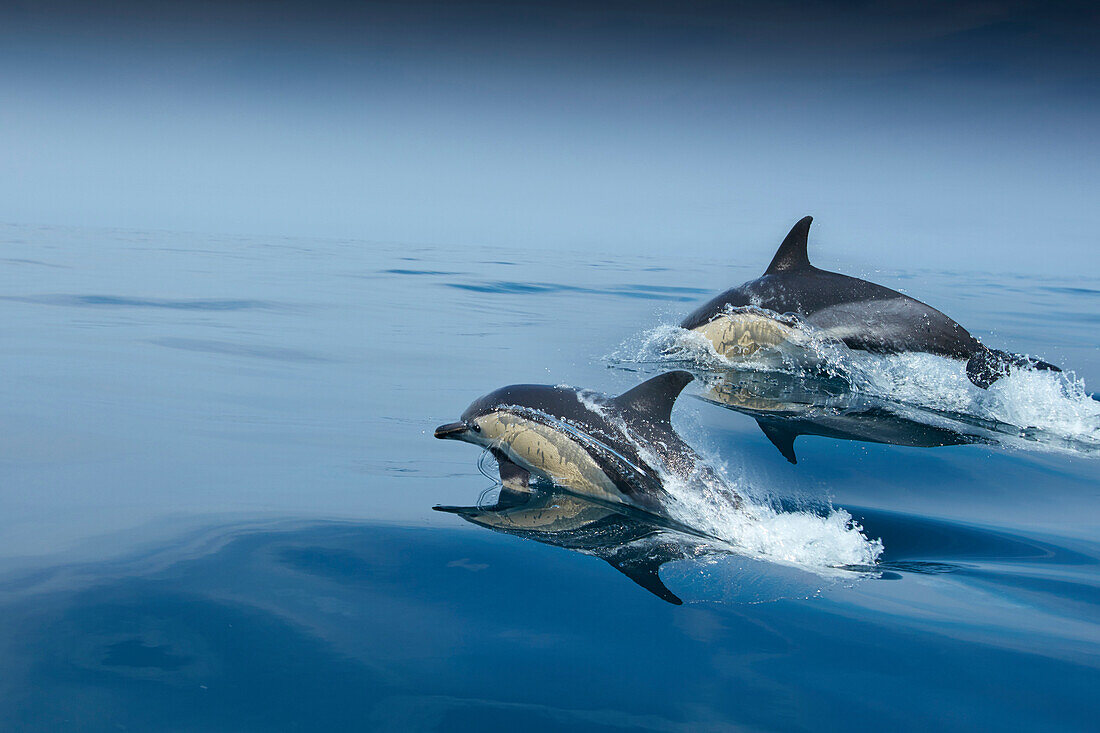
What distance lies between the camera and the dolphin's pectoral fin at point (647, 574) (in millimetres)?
3699

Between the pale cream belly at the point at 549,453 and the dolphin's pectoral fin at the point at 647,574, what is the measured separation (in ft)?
3.65

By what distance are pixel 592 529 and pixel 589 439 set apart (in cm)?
92

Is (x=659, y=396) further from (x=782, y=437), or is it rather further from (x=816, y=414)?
(x=816, y=414)

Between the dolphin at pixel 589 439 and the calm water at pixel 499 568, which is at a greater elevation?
the dolphin at pixel 589 439

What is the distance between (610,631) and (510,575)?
722 millimetres

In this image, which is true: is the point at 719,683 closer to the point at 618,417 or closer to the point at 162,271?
the point at 618,417

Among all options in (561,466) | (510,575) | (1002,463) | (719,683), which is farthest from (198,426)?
(1002,463)

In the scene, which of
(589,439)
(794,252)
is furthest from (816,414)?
(589,439)

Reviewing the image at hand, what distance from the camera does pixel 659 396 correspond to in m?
5.41

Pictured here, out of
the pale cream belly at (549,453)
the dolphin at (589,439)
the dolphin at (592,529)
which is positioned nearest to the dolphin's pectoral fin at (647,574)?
the dolphin at (592,529)

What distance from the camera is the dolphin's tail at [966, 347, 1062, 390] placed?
9.34 m

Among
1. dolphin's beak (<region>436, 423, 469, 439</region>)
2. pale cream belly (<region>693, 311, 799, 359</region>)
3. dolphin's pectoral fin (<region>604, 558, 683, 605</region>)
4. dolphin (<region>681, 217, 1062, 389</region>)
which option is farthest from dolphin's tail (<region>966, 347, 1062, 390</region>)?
dolphin's pectoral fin (<region>604, 558, 683, 605</region>)

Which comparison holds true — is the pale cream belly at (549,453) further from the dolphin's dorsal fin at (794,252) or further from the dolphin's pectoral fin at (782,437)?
the dolphin's dorsal fin at (794,252)

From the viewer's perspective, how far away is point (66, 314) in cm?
1367
